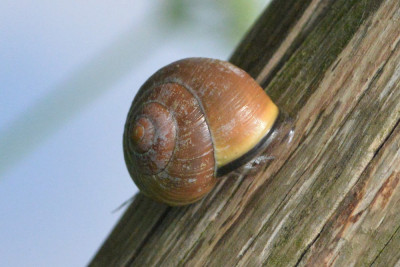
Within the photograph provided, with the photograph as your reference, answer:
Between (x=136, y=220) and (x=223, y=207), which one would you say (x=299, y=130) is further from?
(x=136, y=220)

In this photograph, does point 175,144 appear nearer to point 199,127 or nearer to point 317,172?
point 199,127

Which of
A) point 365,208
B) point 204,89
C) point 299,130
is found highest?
point 204,89

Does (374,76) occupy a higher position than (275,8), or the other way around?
(275,8)

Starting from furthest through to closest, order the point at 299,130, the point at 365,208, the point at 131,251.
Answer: the point at 131,251, the point at 299,130, the point at 365,208

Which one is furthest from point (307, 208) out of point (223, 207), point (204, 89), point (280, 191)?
point (204, 89)

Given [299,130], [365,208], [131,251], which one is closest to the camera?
[365,208]

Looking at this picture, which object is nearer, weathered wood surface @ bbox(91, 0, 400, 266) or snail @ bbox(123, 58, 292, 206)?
weathered wood surface @ bbox(91, 0, 400, 266)
